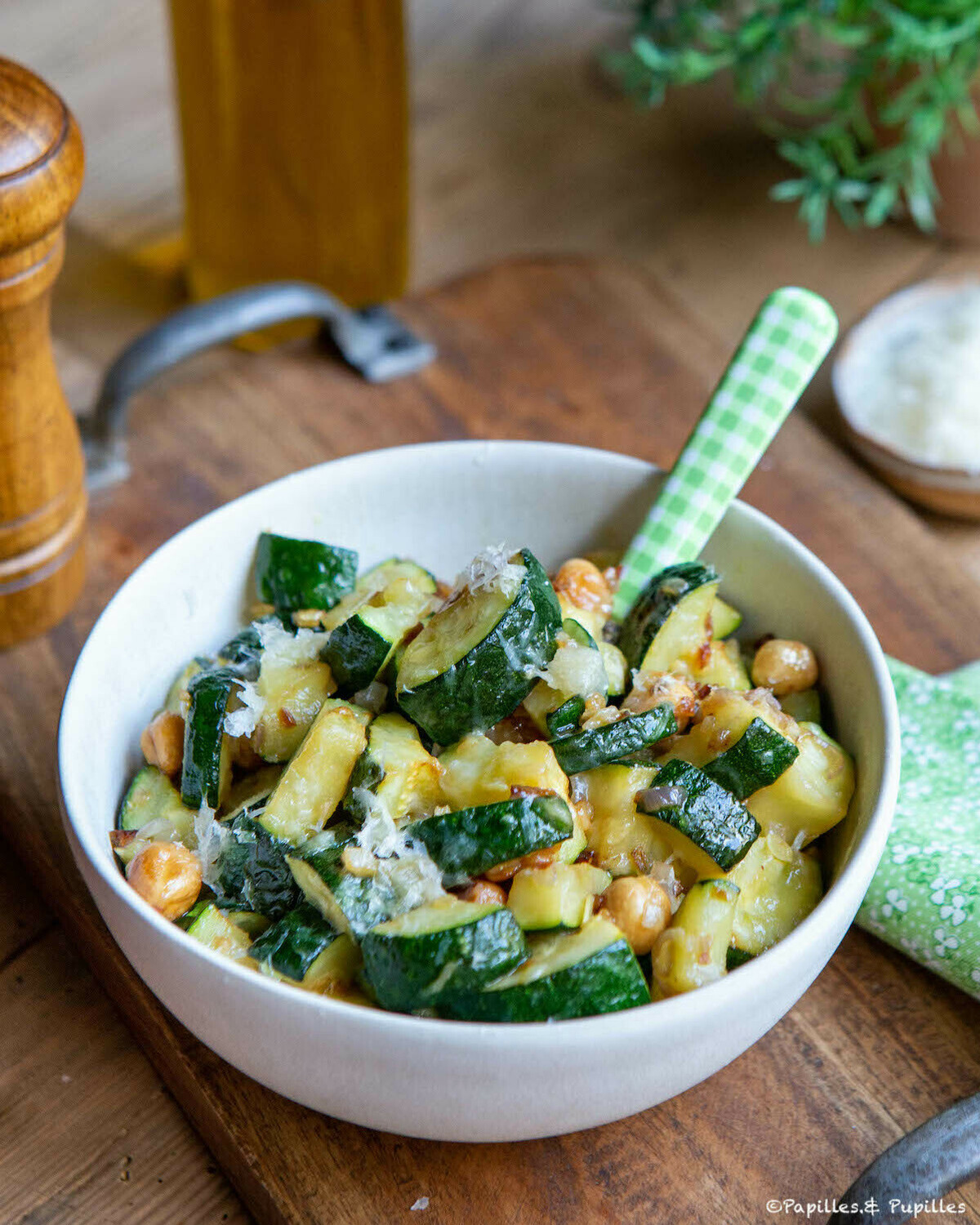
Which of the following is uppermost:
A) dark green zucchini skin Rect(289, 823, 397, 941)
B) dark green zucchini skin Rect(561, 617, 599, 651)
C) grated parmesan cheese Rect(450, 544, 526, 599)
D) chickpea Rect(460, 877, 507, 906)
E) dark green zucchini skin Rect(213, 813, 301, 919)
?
grated parmesan cheese Rect(450, 544, 526, 599)

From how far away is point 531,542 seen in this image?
1.61 meters

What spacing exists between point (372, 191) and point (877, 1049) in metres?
1.56

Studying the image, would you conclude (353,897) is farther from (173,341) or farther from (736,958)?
(173,341)

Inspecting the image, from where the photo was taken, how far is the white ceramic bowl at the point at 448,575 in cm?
101

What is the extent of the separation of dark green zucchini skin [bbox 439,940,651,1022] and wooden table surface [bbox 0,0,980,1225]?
417mm

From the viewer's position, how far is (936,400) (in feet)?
6.52

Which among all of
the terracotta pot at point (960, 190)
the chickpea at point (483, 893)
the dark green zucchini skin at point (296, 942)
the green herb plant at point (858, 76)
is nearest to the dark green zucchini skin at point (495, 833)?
the chickpea at point (483, 893)

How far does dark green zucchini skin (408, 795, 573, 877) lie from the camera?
3.58ft

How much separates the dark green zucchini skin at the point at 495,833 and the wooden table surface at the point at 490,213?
0.43m

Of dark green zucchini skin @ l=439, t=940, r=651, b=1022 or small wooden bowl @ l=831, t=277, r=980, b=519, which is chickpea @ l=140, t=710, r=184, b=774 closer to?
dark green zucchini skin @ l=439, t=940, r=651, b=1022

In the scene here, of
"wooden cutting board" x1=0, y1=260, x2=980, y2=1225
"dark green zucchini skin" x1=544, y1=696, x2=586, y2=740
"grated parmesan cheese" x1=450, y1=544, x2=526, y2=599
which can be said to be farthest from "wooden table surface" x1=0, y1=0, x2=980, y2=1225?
"grated parmesan cheese" x1=450, y1=544, x2=526, y2=599

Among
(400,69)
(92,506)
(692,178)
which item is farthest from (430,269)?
(92,506)

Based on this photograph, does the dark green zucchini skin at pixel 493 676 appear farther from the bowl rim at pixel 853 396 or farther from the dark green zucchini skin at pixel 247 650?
Answer: the bowl rim at pixel 853 396

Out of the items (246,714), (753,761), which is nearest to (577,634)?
(753,761)
